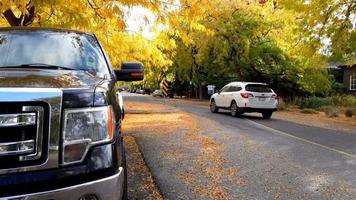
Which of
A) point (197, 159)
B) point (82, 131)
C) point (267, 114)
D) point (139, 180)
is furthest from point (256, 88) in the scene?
point (82, 131)

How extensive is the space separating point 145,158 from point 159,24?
14.5 feet

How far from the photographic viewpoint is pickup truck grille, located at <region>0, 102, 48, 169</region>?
2711 mm

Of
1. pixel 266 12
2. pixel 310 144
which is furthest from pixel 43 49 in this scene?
pixel 266 12

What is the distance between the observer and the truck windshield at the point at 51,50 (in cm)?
457

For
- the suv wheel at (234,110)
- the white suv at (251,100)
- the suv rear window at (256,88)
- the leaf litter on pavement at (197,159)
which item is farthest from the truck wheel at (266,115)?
the leaf litter on pavement at (197,159)

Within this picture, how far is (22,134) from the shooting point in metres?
2.76

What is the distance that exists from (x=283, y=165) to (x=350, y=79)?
122 feet

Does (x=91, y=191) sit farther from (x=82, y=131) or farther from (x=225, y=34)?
(x=225, y=34)

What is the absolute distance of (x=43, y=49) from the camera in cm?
481

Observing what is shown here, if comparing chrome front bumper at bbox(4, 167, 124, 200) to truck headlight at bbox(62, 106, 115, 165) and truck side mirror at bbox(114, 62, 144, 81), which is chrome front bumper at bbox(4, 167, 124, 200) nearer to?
truck headlight at bbox(62, 106, 115, 165)

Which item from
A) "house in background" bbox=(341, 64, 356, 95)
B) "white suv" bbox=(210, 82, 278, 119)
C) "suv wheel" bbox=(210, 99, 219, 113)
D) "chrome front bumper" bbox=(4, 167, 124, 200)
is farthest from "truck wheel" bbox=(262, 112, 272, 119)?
"house in background" bbox=(341, 64, 356, 95)

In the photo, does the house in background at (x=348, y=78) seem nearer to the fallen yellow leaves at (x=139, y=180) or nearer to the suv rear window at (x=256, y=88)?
the suv rear window at (x=256, y=88)

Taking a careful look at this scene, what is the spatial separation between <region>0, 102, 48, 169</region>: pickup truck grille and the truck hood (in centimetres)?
27

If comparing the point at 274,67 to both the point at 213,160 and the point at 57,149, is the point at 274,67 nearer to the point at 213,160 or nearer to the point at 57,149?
the point at 213,160
